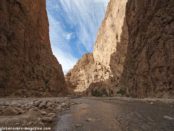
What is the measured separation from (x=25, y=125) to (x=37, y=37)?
40187 mm

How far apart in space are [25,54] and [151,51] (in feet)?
64.1

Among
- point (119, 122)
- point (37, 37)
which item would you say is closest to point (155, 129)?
point (119, 122)

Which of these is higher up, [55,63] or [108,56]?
[108,56]

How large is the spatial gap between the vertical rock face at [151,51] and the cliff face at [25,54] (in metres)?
13.2

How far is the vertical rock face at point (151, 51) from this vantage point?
28766mm

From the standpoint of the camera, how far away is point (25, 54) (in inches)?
1647

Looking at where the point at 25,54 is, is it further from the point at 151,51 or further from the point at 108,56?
the point at 108,56

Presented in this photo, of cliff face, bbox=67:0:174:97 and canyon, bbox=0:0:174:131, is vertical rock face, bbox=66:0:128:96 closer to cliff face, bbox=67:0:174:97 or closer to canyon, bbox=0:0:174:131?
canyon, bbox=0:0:174:131

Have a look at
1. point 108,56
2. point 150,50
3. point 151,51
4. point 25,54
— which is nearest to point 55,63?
point 25,54

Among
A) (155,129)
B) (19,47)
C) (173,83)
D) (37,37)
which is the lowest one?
(155,129)

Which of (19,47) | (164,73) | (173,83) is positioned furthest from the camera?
(19,47)

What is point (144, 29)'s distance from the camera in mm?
35469

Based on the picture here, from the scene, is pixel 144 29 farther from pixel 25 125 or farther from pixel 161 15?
pixel 25 125

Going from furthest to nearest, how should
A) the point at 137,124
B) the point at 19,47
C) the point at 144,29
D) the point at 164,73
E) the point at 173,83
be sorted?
the point at 19,47 < the point at 144,29 < the point at 164,73 < the point at 173,83 < the point at 137,124
